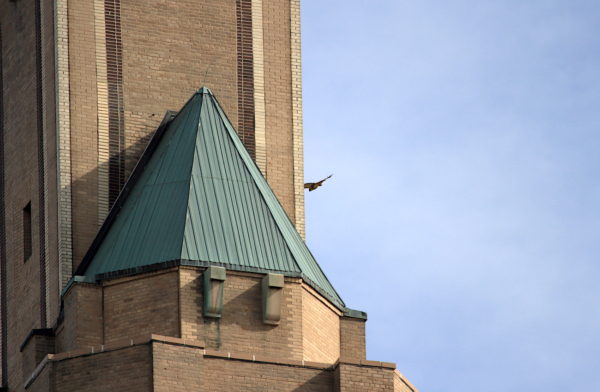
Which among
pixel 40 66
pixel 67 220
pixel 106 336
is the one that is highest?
pixel 40 66

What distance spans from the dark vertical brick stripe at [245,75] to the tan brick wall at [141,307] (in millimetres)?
6925

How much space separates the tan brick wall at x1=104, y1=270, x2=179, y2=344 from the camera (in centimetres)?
5003

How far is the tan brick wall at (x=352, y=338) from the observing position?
5238cm

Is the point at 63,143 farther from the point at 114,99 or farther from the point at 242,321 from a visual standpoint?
the point at 242,321

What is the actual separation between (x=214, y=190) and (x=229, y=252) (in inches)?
74.7

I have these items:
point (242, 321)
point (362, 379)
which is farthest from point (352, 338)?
point (242, 321)

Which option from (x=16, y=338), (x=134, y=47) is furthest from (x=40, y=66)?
(x=16, y=338)

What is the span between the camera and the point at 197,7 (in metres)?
58.1

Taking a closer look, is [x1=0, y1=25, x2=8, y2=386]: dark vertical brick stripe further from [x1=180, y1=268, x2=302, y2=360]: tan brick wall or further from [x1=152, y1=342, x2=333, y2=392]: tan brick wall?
[x1=152, y1=342, x2=333, y2=392]: tan brick wall

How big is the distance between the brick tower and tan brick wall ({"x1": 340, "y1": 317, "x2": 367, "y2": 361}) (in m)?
0.04

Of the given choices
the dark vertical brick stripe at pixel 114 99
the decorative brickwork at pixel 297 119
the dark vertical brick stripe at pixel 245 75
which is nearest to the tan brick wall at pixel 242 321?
the dark vertical brick stripe at pixel 114 99

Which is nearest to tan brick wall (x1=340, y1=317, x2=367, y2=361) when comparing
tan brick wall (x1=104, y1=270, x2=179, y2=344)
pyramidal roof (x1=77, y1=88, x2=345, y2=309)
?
pyramidal roof (x1=77, y1=88, x2=345, y2=309)

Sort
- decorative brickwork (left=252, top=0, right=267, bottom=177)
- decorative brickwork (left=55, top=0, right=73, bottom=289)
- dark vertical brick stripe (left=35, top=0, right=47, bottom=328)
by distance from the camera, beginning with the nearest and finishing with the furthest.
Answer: decorative brickwork (left=55, top=0, right=73, bottom=289) < dark vertical brick stripe (left=35, top=0, right=47, bottom=328) < decorative brickwork (left=252, top=0, right=267, bottom=177)

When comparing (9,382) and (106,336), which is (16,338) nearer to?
(9,382)
